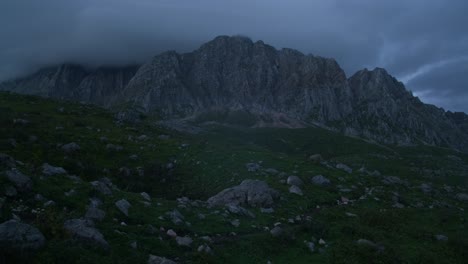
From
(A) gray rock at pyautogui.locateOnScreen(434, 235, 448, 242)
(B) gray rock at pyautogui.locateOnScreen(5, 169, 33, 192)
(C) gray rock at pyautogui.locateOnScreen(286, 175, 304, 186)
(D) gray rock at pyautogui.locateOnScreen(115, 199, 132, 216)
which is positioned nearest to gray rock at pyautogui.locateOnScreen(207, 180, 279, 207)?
(C) gray rock at pyautogui.locateOnScreen(286, 175, 304, 186)

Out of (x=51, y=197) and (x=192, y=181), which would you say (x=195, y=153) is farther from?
(x=51, y=197)

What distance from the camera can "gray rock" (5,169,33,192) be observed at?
2005 cm

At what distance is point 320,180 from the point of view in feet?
129

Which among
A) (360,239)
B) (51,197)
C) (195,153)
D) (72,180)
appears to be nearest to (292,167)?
(195,153)

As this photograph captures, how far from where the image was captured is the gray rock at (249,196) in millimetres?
29609

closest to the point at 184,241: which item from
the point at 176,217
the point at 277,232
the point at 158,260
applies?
the point at 158,260

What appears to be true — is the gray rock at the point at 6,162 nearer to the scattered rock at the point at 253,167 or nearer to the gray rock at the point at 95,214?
→ the gray rock at the point at 95,214

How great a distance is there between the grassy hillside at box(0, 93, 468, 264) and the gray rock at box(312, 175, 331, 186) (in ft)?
3.10

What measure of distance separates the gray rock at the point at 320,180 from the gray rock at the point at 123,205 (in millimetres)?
22510

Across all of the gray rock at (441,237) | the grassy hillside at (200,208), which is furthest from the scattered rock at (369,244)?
the gray rock at (441,237)

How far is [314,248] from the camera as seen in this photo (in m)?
21.9

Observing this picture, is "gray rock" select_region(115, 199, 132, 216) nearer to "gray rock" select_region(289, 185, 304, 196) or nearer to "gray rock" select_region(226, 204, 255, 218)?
"gray rock" select_region(226, 204, 255, 218)

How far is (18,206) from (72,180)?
6192 millimetres

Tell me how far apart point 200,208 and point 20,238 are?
46.7 ft
